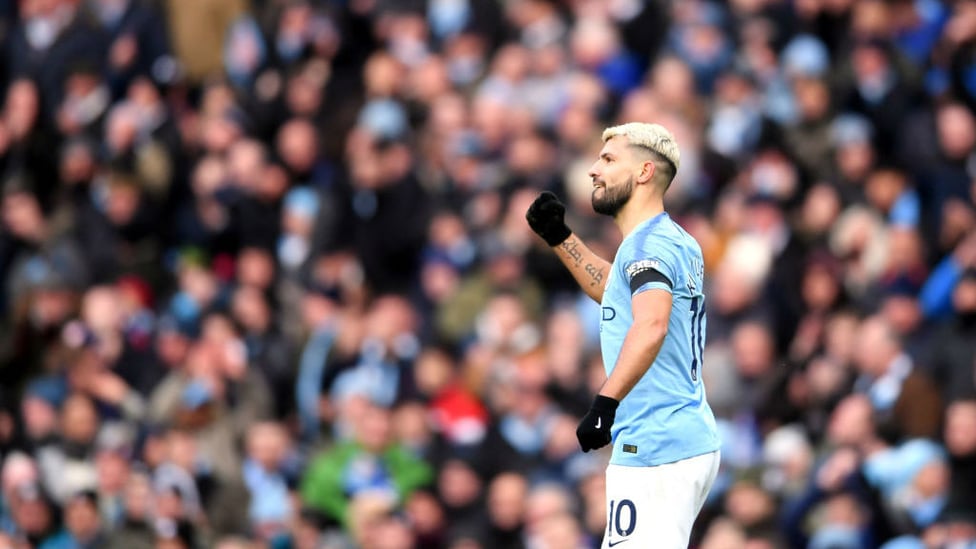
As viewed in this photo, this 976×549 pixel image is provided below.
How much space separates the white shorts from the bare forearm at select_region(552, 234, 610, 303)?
3.84 feet

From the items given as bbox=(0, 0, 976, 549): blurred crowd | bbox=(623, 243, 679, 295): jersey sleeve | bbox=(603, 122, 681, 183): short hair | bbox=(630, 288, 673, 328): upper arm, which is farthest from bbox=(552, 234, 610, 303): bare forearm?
bbox=(0, 0, 976, 549): blurred crowd

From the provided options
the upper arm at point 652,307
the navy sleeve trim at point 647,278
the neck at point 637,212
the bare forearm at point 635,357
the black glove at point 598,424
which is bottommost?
the black glove at point 598,424

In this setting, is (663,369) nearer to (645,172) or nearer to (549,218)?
(645,172)

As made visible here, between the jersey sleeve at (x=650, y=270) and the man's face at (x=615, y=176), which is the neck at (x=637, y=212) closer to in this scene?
the man's face at (x=615, y=176)

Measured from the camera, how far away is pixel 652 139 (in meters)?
9.01

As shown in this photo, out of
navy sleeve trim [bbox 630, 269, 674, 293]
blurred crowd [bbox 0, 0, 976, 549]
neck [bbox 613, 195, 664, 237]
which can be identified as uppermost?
blurred crowd [bbox 0, 0, 976, 549]

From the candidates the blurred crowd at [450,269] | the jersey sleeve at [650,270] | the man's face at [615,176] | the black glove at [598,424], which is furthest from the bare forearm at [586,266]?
the blurred crowd at [450,269]

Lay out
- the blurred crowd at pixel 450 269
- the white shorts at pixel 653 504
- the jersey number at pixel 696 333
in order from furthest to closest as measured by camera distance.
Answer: the blurred crowd at pixel 450 269, the jersey number at pixel 696 333, the white shorts at pixel 653 504

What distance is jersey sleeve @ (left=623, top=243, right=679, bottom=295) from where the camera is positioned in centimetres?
856

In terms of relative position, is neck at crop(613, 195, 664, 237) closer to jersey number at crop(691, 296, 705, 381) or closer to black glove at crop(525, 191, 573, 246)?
jersey number at crop(691, 296, 705, 381)

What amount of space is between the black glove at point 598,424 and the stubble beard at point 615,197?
1.13 m

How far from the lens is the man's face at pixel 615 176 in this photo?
900 centimetres

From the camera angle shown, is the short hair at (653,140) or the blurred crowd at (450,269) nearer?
the short hair at (653,140)

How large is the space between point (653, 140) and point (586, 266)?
37.6 inches
